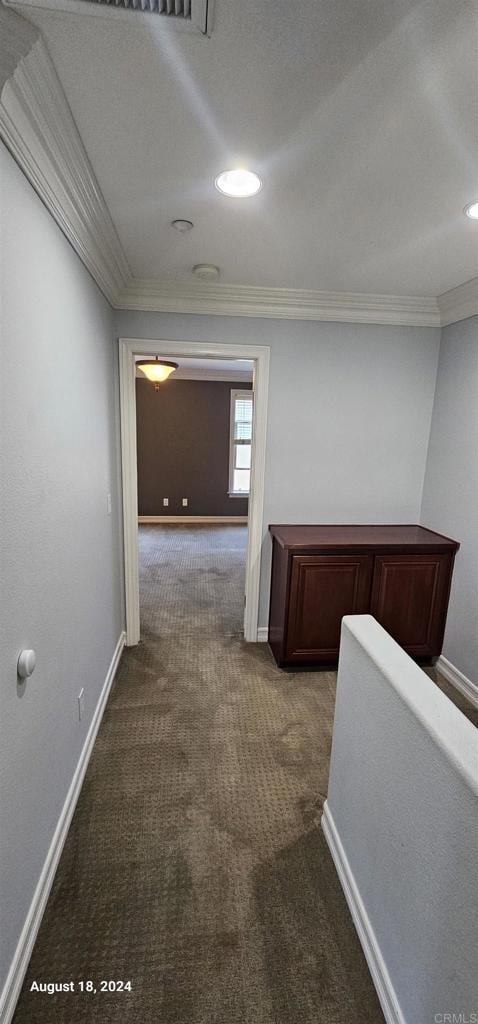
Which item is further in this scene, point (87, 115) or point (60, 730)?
point (60, 730)

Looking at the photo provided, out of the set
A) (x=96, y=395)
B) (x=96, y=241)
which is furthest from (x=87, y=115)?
(x=96, y=395)

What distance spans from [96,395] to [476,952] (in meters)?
2.30

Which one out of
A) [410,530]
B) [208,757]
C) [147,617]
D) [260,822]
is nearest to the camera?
[260,822]

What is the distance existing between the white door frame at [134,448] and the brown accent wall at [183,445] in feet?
12.2

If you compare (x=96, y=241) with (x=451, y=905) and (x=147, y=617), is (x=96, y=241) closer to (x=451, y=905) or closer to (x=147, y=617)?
(x=451, y=905)

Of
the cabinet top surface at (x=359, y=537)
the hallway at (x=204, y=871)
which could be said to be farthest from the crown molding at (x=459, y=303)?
the hallway at (x=204, y=871)

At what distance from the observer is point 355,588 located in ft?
9.07

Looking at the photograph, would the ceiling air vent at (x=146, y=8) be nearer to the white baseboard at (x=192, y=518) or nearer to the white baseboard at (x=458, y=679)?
the white baseboard at (x=458, y=679)

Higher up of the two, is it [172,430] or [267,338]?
[267,338]

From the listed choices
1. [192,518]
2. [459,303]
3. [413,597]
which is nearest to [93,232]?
[459,303]

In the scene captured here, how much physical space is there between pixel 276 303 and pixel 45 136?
1.77 metres

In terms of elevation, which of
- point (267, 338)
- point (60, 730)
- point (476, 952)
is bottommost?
point (60, 730)

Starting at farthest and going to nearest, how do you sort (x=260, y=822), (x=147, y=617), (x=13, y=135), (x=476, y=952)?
(x=147, y=617) → (x=260, y=822) → (x=13, y=135) → (x=476, y=952)

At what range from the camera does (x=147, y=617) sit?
3.64m
